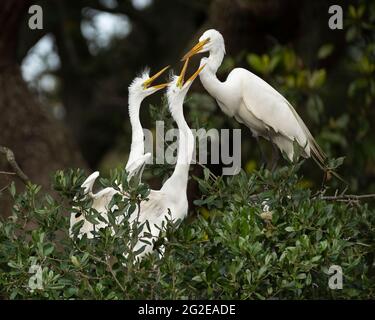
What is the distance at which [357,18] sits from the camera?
5.56 metres

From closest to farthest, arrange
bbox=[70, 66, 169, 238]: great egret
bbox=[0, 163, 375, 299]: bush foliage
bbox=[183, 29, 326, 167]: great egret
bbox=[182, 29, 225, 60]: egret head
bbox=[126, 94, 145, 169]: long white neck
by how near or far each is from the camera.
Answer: bbox=[0, 163, 375, 299]: bush foliage
bbox=[70, 66, 169, 238]: great egret
bbox=[126, 94, 145, 169]: long white neck
bbox=[182, 29, 225, 60]: egret head
bbox=[183, 29, 326, 167]: great egret

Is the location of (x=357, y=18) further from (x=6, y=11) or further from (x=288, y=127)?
(x=6, y=11)

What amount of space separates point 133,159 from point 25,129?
2.19 m

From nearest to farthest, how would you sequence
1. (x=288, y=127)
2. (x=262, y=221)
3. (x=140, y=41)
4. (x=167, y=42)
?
(x=262, y=221) < (x=288, y=127) < (x=167, y=42) < (x=140, y=41)

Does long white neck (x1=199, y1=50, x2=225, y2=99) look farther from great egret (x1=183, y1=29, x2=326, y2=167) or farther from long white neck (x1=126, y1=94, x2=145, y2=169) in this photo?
long white neck (x1=126, y1=94, x2=145, y2=169)

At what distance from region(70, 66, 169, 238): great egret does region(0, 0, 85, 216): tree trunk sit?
1684 millimetres

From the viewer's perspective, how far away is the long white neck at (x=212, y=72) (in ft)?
13.9

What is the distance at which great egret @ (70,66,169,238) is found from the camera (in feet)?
11.1

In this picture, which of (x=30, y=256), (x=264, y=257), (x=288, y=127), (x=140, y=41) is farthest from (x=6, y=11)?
(x=140, y=41)

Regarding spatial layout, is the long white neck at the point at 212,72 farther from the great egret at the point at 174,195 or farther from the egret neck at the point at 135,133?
the great egret at the point at 174,195

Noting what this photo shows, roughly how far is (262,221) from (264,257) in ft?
0.88

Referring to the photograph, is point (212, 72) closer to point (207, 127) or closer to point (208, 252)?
point (207, 127)

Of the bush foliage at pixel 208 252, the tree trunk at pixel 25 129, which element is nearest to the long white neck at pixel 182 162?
the bush foliage at pixel 208 252

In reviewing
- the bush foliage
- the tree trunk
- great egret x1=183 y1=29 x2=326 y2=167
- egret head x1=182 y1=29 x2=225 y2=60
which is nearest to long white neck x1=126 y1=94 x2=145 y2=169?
egret head x1=182 y1=29 x2=225 y2=60
